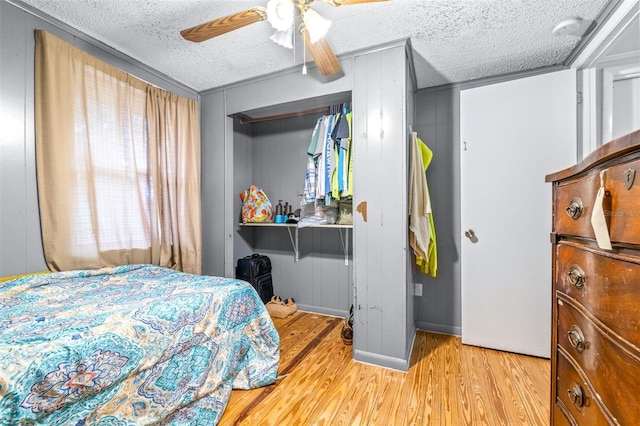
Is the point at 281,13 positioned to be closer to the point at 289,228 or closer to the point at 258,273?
the point at 289,228

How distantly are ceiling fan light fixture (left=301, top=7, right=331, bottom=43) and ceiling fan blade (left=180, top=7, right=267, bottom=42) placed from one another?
8.2 inches

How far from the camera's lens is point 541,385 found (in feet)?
5.78

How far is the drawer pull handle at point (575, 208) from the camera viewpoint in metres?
0.84

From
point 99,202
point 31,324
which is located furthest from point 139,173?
point 31,324

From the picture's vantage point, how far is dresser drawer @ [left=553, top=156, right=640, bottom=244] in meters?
0.62

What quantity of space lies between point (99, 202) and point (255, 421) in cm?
182

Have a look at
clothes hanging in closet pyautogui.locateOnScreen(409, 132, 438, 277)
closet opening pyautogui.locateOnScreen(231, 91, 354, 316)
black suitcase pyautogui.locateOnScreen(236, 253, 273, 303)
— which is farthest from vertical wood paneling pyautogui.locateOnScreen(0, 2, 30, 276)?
clothes hanging in closet pyautogui.locateOnScreen(409, 132, 438, 277)

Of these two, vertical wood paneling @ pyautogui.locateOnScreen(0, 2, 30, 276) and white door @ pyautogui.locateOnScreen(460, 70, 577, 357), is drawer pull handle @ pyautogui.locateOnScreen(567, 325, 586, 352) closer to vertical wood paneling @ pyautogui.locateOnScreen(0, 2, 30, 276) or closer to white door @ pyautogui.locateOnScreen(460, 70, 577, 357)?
white door @ pyautogui.locateOnScreen(460, 70, 577, 357)

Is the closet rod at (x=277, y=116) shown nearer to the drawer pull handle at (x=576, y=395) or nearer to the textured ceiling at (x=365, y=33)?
the textured ceiling at (x=365, y=33)

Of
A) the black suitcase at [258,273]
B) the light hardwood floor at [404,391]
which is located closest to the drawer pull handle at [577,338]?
the light hardwood floor at [404,391]

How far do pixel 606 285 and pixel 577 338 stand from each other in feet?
0.79

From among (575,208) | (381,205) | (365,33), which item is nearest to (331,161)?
(381,205)

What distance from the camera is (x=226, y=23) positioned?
1.46 metres

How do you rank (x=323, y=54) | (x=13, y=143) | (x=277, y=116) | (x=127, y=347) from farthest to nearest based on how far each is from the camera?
(x=277, y=116) → (x=323, y=54) → (x=13, y=143) → (x=127, y=347)
